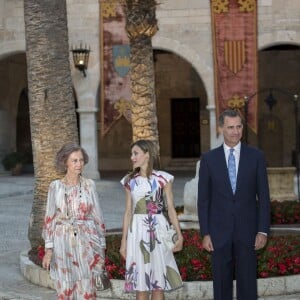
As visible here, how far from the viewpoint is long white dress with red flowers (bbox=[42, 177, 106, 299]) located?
5762mm

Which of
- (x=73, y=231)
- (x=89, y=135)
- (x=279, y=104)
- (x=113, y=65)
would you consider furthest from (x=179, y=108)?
(x=73, y=231)

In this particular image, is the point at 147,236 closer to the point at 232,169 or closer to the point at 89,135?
the point at 232,169

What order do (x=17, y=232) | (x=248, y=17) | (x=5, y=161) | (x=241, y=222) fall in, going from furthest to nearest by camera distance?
(x=5, y=161), (x=248, y=17), (x=17, y=232), (x=241, y=222)

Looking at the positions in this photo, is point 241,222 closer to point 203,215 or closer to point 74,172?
point 203,215

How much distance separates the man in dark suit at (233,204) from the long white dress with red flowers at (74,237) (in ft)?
3.02

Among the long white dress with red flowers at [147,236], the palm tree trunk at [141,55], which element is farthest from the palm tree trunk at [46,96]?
the long white dress with red flowers at [147,236]

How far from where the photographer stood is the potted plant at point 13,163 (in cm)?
2792

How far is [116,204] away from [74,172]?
1289 cm

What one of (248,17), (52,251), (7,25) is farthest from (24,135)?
(52,251)

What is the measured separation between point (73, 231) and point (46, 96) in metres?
3.77

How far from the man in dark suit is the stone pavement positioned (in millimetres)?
2147

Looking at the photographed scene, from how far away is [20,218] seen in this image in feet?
52.2

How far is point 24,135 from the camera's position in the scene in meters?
30.9

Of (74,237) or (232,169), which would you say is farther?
(74,237)
